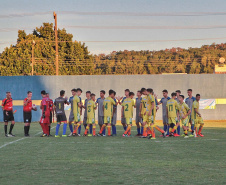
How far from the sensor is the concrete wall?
36406 millimetres

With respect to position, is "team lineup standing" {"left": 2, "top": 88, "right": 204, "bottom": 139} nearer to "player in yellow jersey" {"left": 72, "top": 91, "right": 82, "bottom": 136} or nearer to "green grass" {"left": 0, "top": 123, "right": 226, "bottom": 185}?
"player in yellow jersey" {"left": 72, "top": 91, "right": 82, "bottom": 136}

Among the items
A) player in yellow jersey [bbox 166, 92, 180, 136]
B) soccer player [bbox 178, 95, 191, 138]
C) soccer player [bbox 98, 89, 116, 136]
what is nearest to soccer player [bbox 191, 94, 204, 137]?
soccer player [bbox 178, 95, 191, 138]

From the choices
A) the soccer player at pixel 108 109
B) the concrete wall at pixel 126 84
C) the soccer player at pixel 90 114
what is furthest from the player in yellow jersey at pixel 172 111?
the concrete wall at pixel 126 84

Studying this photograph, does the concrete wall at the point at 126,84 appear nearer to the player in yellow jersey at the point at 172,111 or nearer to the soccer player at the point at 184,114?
the player in yellow jersey at the point at 172,111

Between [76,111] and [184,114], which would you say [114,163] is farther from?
[76,111]

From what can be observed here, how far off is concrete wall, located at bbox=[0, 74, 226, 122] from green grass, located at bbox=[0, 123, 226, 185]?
64.7 ft

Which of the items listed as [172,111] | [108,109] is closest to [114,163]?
[172,111]

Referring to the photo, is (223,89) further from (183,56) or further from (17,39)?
(183,56)

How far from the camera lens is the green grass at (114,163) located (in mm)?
9461

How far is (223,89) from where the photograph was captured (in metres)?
36.8

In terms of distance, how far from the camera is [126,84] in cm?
3675

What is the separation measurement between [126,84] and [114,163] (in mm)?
25153

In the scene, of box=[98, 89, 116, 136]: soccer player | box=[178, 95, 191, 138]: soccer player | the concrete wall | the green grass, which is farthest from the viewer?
the concrete wall

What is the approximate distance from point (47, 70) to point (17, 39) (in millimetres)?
6992
